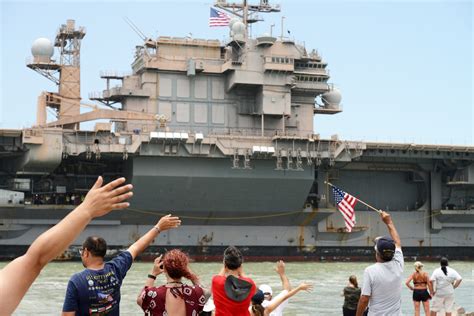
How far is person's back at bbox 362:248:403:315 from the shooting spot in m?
5.81

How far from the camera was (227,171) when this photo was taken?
110ft

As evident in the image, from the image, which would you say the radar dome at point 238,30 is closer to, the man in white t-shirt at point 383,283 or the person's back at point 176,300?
the man in white t-shirt at point 383,283

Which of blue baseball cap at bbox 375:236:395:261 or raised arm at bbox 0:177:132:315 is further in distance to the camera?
blue baseball cap at bbox 375:236:395:261

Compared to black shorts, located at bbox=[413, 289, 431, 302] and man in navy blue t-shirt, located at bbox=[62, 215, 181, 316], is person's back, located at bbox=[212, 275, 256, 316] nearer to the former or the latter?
man in navy blue t-shirt, located at bbox=[62, 215, 181, 316]

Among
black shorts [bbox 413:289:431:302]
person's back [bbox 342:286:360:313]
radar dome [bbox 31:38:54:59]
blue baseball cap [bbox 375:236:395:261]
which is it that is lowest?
black shorts [bbox 413:289:431:302]

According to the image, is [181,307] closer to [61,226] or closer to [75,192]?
[61,226]

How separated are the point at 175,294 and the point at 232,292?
1.58 ft

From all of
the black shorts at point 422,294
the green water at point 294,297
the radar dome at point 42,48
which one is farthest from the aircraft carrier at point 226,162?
the black shorts at point 422,294

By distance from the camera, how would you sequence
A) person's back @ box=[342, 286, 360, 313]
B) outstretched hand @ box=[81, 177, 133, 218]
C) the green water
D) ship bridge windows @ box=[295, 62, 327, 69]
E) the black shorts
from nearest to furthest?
outstretched hand @ box=[81, 177, 133, 218]
person's back @ box=[342, 286, 360, 313]
the black shorts
the green water
ship bridge windows @ box=[295, 62, 327, 69]

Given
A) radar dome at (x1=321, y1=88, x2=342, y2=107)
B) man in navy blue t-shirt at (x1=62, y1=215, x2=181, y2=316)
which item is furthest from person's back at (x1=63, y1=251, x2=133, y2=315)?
radar dome at (x1=321, y1=88, x2=342, y2=107)

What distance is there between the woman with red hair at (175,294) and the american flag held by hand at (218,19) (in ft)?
106

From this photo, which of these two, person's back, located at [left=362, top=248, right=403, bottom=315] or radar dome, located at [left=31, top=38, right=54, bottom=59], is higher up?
radar dome, located at [left=31, top=38, right=54, bottom=59]

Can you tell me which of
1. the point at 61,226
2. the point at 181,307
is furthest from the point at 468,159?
the point at 61,226

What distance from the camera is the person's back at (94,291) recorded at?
14.6ft
